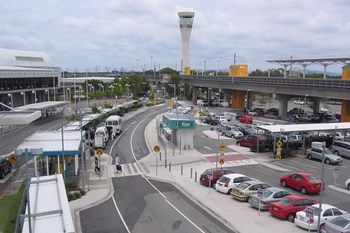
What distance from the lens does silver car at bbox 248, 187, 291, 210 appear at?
80.5 ft

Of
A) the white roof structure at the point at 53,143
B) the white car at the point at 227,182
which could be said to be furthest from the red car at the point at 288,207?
the white roof structure at the point at 53,143

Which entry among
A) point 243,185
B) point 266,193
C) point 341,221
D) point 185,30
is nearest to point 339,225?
point 341,221

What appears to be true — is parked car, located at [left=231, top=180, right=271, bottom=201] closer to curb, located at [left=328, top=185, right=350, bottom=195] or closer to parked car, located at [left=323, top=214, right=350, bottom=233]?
curb, located at [left=328, top=185, right=350, bottom=195]

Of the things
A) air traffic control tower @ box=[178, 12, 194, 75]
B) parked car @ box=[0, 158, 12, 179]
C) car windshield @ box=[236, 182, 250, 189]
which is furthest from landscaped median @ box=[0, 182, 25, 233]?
air traffic control tower @ box=[178, 12, 194, 75]

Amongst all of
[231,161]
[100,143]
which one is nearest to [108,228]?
[231,161]

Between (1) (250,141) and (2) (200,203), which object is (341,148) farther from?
(2) (200,203)

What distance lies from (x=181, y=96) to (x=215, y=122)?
75369mm

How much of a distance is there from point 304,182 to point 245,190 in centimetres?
500

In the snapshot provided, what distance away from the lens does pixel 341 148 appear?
139 feet

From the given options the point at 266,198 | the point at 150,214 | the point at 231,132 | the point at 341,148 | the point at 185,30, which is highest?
the point at 185,30

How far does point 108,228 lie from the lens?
22.0m

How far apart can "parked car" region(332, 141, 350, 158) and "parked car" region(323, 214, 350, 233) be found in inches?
917

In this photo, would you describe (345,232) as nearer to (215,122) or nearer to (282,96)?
(215,122)

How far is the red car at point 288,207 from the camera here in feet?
74.9
